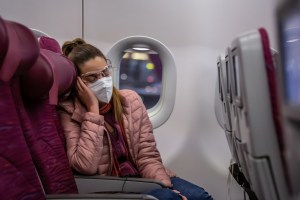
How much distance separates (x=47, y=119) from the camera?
1.31m

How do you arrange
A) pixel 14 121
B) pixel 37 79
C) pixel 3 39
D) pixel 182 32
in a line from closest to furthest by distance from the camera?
1. pixel 3 39
2. pixel 14 121
3. pixel 37 79
4. pixel 182 32

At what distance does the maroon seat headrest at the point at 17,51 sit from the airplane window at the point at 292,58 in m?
0.58

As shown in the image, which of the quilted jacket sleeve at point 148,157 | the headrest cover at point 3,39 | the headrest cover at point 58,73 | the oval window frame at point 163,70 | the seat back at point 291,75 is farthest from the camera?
the oval window frame at point 163,70

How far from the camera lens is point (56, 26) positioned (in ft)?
8.71

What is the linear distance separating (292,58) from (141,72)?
2176 millimetres

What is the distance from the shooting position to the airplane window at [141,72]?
8.96 ft

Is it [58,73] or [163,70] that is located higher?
[163,70]

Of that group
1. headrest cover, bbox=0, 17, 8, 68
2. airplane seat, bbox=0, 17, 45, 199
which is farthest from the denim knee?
headrest cover, bbox=0, 17, 8, 68

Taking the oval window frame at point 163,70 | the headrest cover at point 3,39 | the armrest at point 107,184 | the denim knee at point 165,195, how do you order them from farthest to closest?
1. the oval window frame at point 163,70
2. the armrest at point 107,184
3. the denim knee at point 165,195
4. the headrest cover at point 3,39

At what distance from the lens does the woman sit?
1.72 meters

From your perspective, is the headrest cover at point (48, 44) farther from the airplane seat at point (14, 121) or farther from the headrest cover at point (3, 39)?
the headrest cover at point (3, 39)

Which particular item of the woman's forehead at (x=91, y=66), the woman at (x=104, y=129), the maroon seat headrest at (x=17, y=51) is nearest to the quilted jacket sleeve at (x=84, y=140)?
the woman at (x=104, y=129)

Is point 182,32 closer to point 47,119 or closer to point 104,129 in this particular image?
point 104,129

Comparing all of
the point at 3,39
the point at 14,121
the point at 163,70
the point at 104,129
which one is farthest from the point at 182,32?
the point at 3,39
